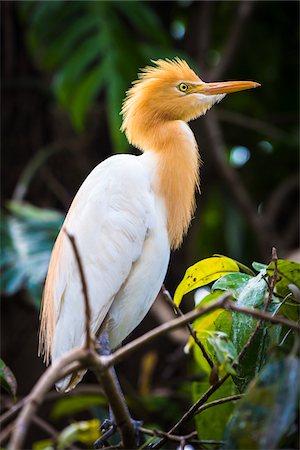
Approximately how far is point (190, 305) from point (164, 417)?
0.68 m

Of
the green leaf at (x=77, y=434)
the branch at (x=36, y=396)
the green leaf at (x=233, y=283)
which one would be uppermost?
the branch at (x=36, y=396)

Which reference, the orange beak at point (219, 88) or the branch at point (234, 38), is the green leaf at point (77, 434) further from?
the branch at point (234, 38)

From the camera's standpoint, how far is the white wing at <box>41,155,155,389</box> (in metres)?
1.63

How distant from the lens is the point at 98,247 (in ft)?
5.55

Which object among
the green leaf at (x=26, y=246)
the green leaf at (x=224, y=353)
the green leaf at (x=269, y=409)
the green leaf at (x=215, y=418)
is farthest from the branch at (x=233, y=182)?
the green leaf at (x=269, y=409)

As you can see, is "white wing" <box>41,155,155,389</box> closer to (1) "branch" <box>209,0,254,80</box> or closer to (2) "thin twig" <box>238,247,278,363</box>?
(2) "thin twig" <box>238,247,278,363</box>

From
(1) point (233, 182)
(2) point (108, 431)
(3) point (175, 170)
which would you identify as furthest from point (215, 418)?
(1) point (233, 182)

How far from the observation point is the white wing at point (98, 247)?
163 cm

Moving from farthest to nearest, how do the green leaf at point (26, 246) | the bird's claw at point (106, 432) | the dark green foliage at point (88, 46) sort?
the dark green foliage at point (88, 46) < the green leaf at point (26, 246) < the bird's claw at point (106, 432)

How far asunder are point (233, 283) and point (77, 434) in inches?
30.5

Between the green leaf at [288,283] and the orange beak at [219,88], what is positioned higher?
the orange beak at [219,88]

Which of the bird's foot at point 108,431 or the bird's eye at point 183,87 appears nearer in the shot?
the bird's foot at point 108,431

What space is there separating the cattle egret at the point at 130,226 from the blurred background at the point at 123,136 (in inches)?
34.7

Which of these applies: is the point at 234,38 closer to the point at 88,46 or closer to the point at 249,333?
the point at 88,46
